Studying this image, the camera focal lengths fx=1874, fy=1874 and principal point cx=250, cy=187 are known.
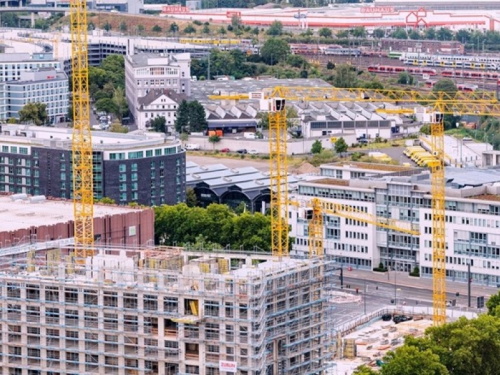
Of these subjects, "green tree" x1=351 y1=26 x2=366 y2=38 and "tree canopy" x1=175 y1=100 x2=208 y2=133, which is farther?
"green tree" x1=351 y1=26 x2=366 y2=38

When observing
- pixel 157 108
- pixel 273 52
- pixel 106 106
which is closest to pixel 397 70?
pixel 273 52

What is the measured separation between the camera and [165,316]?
1112 inches

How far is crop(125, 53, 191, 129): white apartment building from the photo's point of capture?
71.6 m

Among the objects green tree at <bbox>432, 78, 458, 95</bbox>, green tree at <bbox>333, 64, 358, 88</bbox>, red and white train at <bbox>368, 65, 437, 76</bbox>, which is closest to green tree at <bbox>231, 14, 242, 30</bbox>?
red and white train at <bbox>368, 65, 437, 76</bbox>

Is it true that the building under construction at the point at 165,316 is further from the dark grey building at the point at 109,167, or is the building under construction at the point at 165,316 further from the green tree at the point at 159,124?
the green tree at the point at 159,124

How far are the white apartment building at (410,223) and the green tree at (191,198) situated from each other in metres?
4.81

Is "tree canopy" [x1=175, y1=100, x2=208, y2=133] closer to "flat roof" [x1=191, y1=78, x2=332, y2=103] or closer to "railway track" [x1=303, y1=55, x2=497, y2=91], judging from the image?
"flat roof" [x1=191, y1=78, x2=332, y2=103]

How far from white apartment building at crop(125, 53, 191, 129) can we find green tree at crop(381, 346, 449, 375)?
39.8 m

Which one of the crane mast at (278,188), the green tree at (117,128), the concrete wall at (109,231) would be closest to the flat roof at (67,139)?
the crane mast at (278,188)

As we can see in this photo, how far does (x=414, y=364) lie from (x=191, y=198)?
2163 centimetres

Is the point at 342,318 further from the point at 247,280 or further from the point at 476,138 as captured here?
Result: the point at 476,138

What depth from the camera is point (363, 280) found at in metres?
44.2

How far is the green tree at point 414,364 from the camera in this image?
30.8m

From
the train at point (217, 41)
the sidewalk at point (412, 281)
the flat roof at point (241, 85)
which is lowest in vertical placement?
the sidewalk at point (412, 281)
